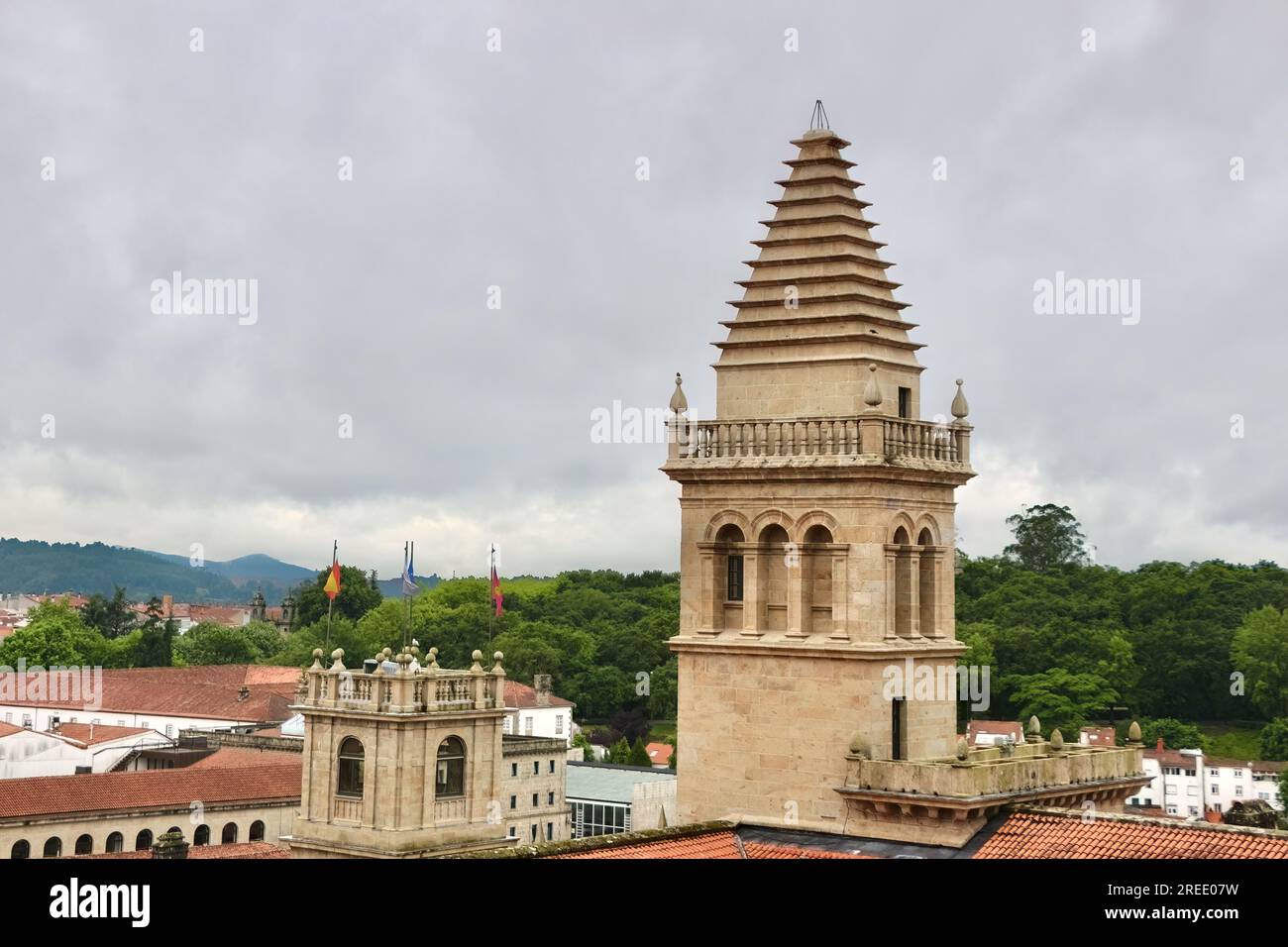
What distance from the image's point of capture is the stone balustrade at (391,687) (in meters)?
64.4

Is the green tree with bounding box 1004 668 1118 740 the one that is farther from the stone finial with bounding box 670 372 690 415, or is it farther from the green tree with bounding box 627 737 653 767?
the stone finial with bounding box 670 372 690 415

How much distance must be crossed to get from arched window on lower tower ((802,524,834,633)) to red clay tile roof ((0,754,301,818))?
154 feet

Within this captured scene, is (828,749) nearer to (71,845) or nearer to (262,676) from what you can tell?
(71,845)

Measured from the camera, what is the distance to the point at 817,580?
3747 centimetres

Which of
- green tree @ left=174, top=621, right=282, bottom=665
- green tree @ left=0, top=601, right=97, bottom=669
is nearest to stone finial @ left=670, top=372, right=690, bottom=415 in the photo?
green tree @ left=0, top=601, right=97, bottom=669

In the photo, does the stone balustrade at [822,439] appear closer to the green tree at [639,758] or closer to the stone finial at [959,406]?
the stone finial at [959,406]

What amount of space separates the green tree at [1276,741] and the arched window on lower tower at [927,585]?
98.2 m

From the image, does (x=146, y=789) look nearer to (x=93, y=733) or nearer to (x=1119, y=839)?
(x=93, y=733)

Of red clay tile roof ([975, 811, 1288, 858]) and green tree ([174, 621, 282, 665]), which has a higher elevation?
green tree ([174, 621, 282, 665])

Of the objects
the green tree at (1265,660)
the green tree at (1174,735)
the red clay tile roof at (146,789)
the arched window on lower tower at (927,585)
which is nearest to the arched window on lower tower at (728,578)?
the arched window on lower tower at (927,585)

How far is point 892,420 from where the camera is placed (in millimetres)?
37156

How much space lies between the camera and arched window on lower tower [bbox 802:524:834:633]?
122 ft
